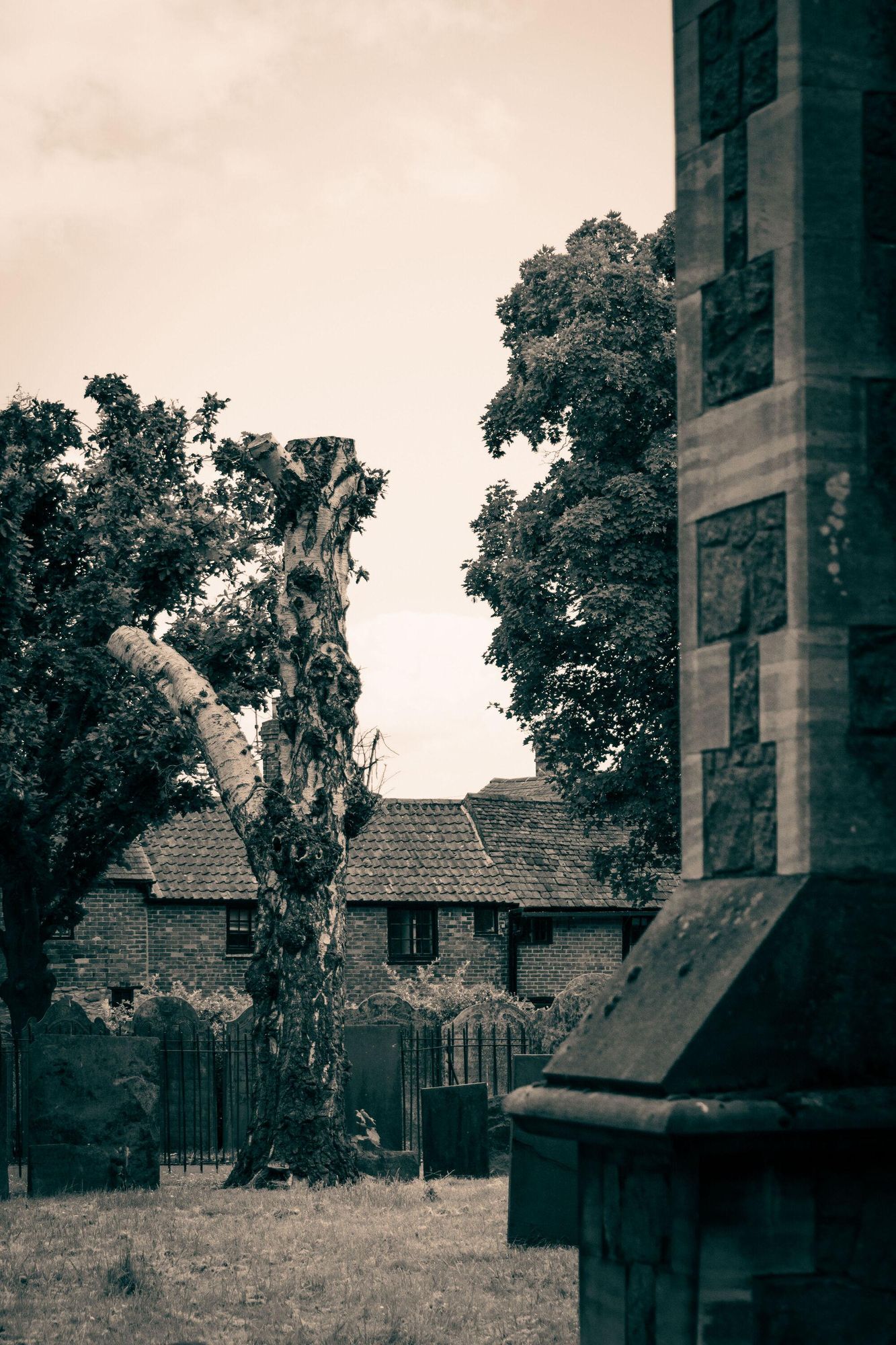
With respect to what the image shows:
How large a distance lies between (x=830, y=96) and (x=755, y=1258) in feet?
10.5

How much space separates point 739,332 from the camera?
458cm

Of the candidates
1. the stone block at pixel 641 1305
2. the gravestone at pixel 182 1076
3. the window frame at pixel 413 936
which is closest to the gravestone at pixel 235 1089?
the gravestone at pixel 182 1076

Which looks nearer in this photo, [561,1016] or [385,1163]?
[385,1163]

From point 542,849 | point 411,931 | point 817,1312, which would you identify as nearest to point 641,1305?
point 817,1312

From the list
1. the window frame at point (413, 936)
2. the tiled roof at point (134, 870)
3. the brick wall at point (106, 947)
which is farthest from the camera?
the window frame at point (413, 936)

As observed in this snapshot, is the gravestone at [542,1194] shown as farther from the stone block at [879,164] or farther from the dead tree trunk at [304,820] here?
the stone block at [879,164]

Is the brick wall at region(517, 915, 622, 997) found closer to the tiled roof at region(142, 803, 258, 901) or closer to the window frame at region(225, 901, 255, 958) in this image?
the window frame at region(225, 901, 255, 958)

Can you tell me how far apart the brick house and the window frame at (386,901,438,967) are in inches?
1.3

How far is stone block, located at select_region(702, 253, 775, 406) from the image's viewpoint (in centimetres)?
446

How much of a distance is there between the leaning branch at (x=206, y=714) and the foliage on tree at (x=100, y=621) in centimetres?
548

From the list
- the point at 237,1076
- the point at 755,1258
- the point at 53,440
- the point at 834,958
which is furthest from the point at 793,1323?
the point at 53,440

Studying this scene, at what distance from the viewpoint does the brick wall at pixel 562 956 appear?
109 ft

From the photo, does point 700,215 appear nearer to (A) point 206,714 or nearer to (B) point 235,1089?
(A) point 206,714

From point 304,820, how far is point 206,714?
7.08 ft
